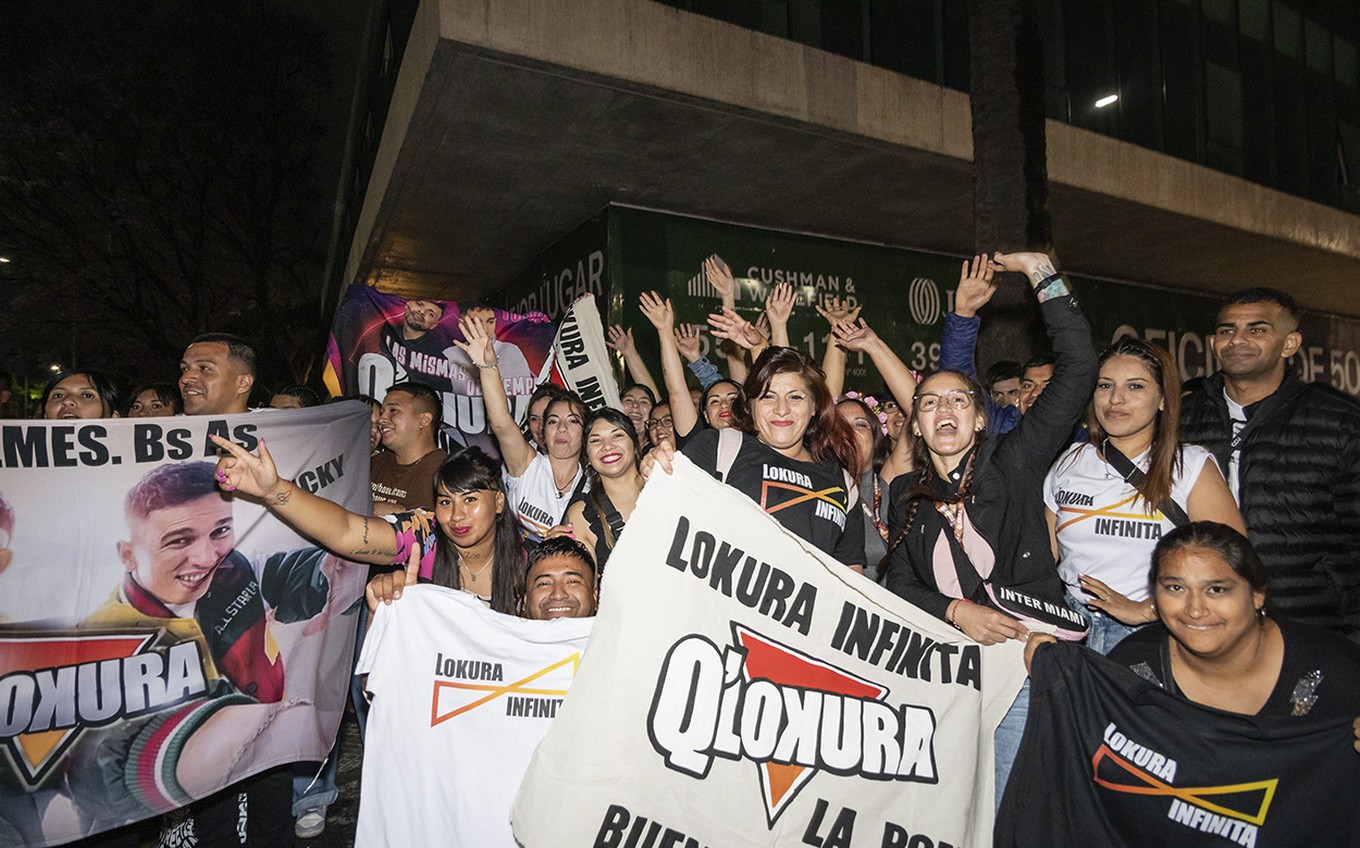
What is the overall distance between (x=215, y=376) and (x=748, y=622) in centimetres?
284

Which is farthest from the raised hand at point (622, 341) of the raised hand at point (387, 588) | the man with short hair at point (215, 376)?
the raised hand at point (387, 588)

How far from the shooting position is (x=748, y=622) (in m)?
2.77

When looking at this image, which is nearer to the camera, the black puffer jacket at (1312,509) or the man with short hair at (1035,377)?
the black puffer jacket at (1312,509)

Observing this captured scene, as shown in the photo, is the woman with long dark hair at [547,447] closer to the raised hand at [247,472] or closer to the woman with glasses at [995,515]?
the raised hand at [247,472]

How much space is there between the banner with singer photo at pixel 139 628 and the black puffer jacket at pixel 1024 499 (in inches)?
110

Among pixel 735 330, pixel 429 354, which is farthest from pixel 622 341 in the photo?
pixel 735 330

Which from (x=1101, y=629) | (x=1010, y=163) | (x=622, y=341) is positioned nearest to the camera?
(x=1101, y=629)

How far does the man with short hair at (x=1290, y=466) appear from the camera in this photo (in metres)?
3.44

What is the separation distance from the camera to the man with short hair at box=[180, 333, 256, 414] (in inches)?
153

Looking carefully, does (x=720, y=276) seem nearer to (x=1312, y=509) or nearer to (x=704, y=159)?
(x=1312, y=509)

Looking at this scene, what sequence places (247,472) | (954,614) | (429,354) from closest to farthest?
(954,614)
(247,472)
(429,354)

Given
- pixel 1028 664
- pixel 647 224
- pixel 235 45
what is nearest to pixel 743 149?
A: pixel 647 224

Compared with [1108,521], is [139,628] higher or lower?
lower

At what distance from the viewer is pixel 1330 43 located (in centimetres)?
1786
